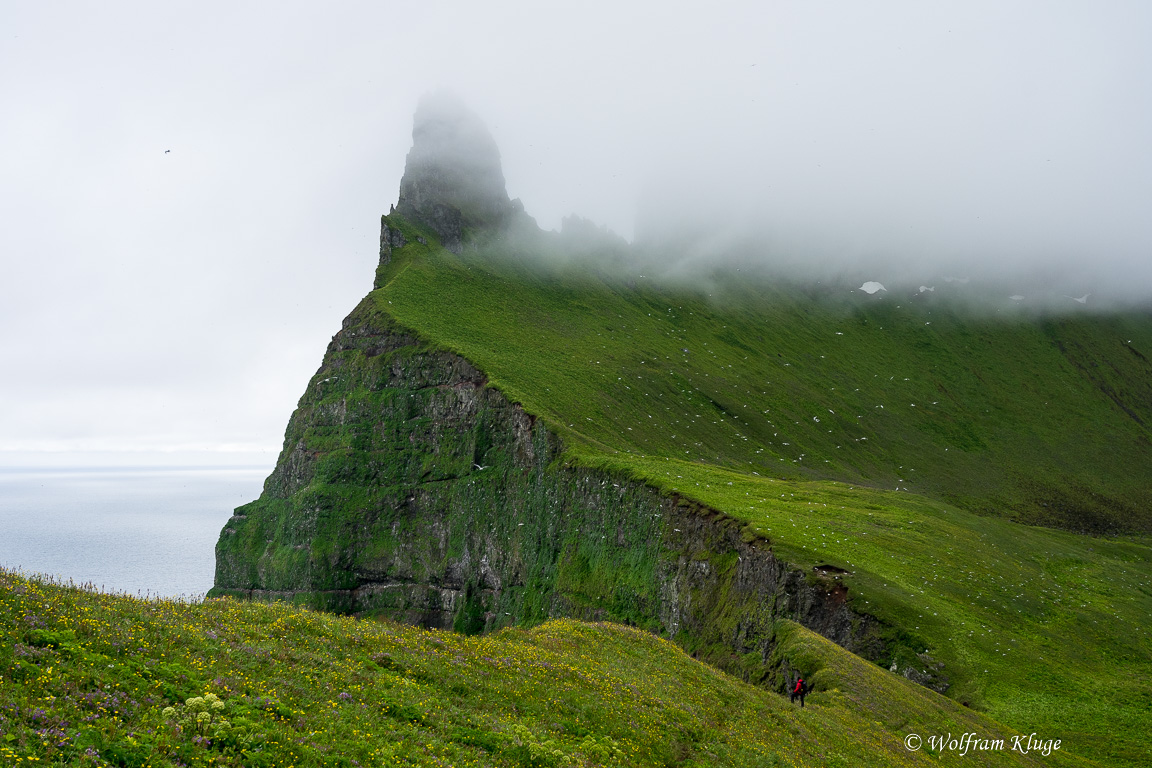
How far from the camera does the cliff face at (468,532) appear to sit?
62281 millimetres

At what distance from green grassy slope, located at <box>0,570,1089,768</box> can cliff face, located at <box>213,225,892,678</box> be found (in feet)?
60.0

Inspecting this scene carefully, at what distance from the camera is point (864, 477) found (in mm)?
149375

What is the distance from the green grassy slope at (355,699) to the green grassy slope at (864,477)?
20.4 metres

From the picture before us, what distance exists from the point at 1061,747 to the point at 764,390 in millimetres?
133890

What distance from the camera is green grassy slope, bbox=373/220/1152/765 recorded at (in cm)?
4975

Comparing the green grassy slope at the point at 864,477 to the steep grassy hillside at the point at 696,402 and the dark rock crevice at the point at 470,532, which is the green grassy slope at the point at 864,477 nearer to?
the steep grassy hillside at the point at 696,402

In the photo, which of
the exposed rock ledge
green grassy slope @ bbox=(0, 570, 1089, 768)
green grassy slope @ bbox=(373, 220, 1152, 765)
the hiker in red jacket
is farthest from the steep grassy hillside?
green grassy slope @ bbox=(0, 570, 1089, 768)

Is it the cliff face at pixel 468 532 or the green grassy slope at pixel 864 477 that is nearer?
the green grassy slope at pixel 864 477

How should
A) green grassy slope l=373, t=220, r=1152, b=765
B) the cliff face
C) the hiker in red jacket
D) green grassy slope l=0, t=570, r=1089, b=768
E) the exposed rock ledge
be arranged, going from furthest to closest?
the cliff face
the exposed rock ledge
green grassy slope l=373, t=220, r=1152, b=765
the hiker in red jacket
green grassy slope l=0, t=570, r=1089, b=768

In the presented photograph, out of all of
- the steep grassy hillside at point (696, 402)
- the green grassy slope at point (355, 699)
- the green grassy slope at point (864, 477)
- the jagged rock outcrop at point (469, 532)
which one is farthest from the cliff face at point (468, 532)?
the green grassy slope at point (355, 699)

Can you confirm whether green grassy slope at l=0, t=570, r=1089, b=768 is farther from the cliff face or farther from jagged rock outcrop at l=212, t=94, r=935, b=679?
jagged rock outcrop at l=212, t=94, r=935, b=679

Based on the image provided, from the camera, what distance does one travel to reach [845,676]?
38.1 metres

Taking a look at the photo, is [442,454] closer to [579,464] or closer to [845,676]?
[579,464]

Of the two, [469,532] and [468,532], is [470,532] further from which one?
[468,532]
